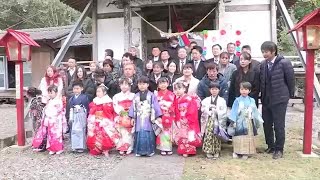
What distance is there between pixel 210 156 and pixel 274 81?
1533 mm

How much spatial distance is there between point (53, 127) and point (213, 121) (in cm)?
276

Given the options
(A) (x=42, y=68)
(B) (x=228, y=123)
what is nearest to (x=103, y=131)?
(B) (x=228, y=123)

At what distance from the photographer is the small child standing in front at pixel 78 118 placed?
618cm

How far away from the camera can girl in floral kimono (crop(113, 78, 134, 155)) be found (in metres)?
6.02

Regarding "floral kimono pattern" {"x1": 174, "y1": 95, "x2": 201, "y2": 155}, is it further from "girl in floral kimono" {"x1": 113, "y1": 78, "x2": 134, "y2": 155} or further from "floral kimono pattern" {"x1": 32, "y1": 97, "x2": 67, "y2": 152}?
"floral kimono pattern" {"x1": 32, "y1": 97, "x2": 67, "y2": 152}

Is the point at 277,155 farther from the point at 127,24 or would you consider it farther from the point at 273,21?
the point at 127,24

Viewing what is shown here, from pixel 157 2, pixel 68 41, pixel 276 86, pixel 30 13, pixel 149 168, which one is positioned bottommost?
pixel 149 168

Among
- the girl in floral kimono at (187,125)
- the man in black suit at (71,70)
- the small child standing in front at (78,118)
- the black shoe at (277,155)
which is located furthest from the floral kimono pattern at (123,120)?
the black shoe at (277,155)

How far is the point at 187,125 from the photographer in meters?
5.82

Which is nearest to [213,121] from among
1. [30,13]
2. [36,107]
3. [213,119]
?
[213,119]

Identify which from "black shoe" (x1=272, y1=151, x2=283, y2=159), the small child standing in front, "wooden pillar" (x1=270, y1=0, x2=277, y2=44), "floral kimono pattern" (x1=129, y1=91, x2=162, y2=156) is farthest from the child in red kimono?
"wooden pillar" (x1=270, y1=0, x2=277, y2=44)

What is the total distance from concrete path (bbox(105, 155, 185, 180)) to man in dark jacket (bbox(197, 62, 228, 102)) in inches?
Result: 44.7

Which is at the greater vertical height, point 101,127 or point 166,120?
point 166,120

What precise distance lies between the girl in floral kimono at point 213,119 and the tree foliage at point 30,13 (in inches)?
822
